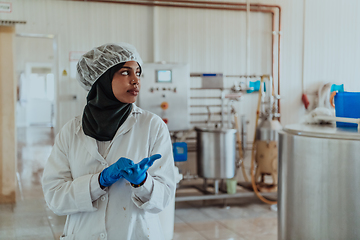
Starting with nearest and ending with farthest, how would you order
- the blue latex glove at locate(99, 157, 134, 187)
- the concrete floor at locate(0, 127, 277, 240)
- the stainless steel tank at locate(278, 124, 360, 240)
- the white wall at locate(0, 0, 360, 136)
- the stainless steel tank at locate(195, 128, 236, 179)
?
the blue latex glove at locate(99, 157, 134, 187)
the stainless steel tank at locate(278, 124, 360, 240)
the concrete floor at locate(0, 127, 277, 240)
the stainless steel tank at locate(195, 128, 236, 179)
the white wall at locate(0, 0, 360, 136)

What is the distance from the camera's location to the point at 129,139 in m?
1.34

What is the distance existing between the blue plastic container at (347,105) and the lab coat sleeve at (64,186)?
1.62 metres

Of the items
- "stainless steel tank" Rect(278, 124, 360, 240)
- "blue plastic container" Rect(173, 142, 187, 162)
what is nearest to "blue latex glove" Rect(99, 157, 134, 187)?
"stainless steel tank" Rect(278, 124, 360, 240)

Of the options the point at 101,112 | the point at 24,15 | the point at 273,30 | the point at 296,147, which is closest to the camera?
the point at 101,112

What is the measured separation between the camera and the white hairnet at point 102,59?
1.33m

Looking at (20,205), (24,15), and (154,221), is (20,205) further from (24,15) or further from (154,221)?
(154,221)

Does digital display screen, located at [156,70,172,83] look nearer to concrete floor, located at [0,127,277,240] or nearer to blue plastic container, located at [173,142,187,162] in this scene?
blue plastic container, located at [173,142,187,162]

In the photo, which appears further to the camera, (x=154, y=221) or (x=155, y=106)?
(x=155, y=106)

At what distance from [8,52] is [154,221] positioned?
11.3 ft

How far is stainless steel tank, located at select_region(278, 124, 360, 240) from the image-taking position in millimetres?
1872

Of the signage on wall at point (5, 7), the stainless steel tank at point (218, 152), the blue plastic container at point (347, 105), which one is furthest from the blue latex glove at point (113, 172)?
the signage on wall at point (5, 7)

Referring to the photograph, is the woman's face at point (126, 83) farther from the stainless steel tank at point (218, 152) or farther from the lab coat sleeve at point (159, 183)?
the stainless steel tank at point (218, 152)

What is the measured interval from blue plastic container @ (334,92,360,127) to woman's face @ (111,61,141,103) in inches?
55.6

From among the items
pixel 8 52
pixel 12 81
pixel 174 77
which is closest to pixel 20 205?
pixel 12 81
